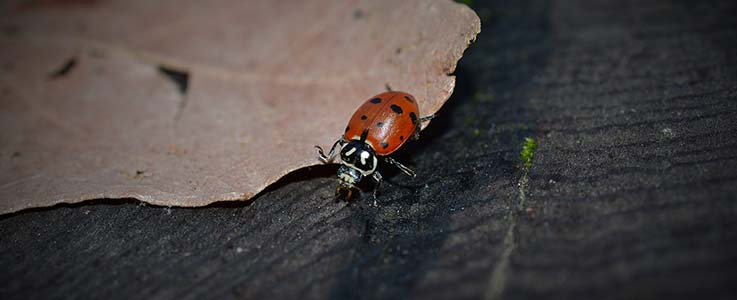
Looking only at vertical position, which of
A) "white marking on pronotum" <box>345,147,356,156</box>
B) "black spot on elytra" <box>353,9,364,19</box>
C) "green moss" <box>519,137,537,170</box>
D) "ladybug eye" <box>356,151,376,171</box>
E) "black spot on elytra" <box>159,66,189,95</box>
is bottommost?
"ladybug eye" <box>356,151,376,171</box>

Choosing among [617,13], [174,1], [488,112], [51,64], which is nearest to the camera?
[488,112]

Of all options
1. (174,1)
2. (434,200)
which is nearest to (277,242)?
(434,200)

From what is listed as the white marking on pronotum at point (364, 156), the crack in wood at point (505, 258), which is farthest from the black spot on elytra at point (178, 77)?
the crack in wood at point (505, 258)

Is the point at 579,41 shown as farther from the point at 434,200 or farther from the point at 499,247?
the point at 499,247

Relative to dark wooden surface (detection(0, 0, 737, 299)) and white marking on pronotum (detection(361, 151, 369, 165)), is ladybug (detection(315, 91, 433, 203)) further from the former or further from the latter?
dark wooden surface (detection(0, 0, 737, 299))

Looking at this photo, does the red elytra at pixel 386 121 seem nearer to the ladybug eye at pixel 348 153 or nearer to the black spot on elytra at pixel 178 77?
the ladybug eye at pixel 348 153

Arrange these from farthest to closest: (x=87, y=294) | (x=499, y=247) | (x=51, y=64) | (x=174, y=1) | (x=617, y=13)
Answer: (x=174, y=1) → (x=51, y=64) → (x=617, y=13) → (x=87, y=294) → (x=499, y=247)

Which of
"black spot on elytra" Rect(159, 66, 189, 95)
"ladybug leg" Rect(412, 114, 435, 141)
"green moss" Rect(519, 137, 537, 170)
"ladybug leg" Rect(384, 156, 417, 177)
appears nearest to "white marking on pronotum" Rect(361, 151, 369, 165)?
"ladybug leg" Rect(384, 156, 417, 177)

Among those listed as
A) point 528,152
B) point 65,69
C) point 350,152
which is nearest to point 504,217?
point 528,152
